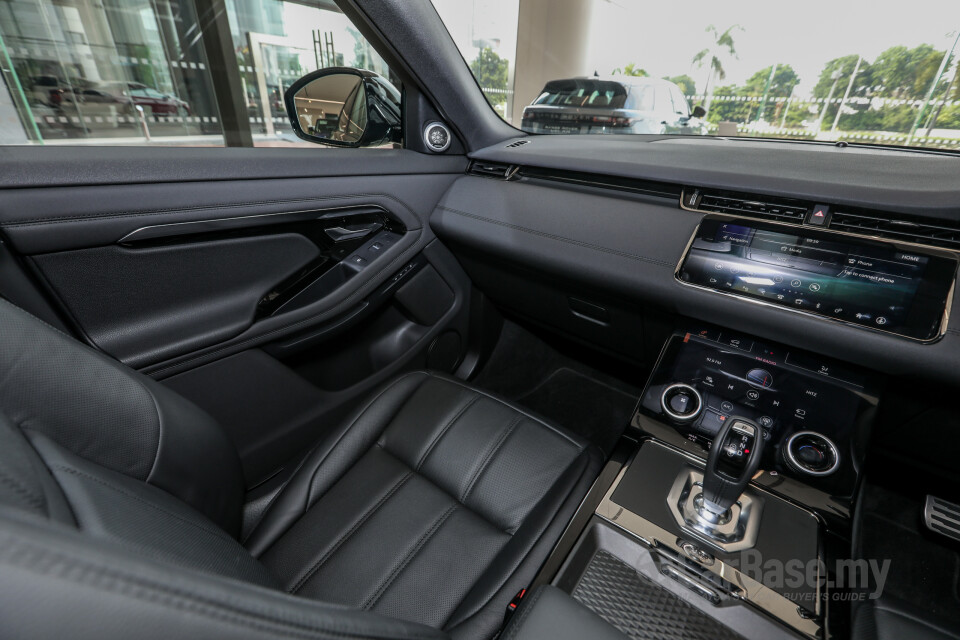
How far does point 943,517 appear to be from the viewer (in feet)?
3.30

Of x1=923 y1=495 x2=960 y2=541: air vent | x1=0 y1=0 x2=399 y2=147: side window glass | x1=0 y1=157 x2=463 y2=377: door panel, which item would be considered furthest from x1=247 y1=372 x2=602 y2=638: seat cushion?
x1=0 y1=0 x2=399 y2=147: side window glass

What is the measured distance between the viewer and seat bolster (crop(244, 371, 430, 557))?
972 mm

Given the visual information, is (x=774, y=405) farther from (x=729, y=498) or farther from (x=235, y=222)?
(x=235, y=222)

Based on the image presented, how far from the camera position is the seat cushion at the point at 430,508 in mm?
840

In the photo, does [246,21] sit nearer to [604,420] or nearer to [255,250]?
[255,250]

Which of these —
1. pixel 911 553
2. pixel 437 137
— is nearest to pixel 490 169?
pixel 437 137

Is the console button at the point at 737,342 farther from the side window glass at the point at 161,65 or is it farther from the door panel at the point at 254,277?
the side window glass at the point at 161,65

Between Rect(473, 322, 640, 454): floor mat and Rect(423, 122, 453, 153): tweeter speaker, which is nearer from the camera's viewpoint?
Rect(423, 122, 453, 153): tweeter speaker

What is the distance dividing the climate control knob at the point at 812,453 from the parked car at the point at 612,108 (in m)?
0.91

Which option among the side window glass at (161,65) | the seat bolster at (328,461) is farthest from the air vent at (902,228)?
the side window glass at (161,65)

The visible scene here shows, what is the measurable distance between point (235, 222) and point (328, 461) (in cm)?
56

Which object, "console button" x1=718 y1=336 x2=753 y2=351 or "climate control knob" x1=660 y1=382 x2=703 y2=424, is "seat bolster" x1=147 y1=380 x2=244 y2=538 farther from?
"console button" x1=718 y1=336 x2=753 y2=351

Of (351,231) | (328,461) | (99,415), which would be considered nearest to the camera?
(99,415)

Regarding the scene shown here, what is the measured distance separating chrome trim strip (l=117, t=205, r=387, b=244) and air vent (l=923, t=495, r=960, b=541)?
144 cm
